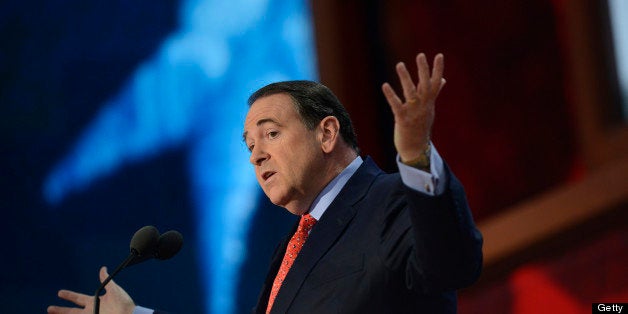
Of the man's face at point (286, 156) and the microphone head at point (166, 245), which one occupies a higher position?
the man's face at point (286, 156)

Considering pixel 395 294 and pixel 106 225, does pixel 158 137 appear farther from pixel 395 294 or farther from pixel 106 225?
pixel 395 294

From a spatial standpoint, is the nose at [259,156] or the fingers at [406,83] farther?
the nose at [259,156]

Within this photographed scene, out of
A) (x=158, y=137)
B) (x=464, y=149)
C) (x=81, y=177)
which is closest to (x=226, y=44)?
(x=158, y=137)

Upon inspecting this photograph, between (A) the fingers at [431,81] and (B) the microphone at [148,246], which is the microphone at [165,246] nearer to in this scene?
(B) the microphone at [148,246]

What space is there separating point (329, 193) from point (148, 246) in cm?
40

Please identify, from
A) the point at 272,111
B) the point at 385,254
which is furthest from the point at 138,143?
the point at 385,254

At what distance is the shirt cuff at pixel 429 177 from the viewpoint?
4.63 feet

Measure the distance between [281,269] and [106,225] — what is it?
152 centimetres

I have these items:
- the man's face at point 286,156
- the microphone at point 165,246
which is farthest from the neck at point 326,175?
the microphone at point 165,246

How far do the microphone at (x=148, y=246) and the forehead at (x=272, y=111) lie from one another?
1.05ft

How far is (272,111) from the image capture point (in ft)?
6.51

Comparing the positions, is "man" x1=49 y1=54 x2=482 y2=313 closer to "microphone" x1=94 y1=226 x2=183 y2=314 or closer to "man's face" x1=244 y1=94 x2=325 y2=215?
"man's face" x1=244 y1=94 x2=325 y2=215

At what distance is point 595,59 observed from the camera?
269cm

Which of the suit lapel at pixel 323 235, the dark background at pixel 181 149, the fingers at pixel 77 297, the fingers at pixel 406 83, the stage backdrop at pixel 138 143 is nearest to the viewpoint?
the fingers at pixel 406 83
